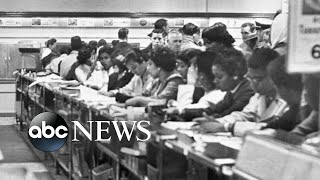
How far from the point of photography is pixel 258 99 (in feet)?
11.2

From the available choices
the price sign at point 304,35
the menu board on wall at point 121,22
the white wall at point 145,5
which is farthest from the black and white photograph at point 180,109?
the menu board on wall at point 121,22

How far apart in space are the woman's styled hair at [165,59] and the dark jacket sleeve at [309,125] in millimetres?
2573

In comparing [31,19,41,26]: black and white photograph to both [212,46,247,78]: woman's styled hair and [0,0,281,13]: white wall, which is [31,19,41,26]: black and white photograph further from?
[212,46,247,78]: woman's styled hair

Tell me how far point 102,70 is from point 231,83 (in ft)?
12.6

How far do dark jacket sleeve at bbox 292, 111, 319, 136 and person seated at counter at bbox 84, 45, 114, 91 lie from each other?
15.5 ft

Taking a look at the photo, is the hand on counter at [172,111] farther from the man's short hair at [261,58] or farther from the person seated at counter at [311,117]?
the person seated at counter at [311,117]

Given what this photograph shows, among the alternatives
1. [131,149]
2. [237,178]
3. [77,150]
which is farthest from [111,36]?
[237,178]

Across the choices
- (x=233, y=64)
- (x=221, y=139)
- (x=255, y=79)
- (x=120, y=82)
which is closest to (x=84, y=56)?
(x=120, y=82)

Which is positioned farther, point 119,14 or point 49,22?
point 119,14

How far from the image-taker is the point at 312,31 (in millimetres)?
1771

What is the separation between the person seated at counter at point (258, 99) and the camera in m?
3.18

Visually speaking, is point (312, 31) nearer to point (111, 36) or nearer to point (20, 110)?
point (20, 110)

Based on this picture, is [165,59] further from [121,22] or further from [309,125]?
[121,22]

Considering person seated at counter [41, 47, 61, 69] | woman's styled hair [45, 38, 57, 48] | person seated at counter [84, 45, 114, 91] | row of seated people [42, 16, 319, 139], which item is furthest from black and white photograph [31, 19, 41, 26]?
row of seated people [42, 16, 319, 139]
